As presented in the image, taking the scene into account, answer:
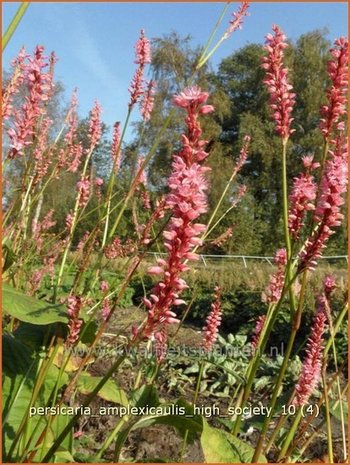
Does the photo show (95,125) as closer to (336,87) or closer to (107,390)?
(107,390)

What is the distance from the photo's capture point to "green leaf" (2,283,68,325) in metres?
1.31

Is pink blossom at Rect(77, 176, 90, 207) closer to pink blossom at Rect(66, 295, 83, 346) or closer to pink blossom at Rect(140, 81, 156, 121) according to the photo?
pink blossom at Rect(140, 81, 156, 121)

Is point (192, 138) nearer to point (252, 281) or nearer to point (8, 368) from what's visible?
point (8, 368)

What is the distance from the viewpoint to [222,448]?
4.23ft

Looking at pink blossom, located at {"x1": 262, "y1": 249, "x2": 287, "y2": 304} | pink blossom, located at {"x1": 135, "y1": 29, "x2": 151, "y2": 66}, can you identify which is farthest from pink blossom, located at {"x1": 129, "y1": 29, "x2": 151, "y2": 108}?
pink blossom, located at {"x1": 262, "y1": 249, "x2": 287, "y2": 304}

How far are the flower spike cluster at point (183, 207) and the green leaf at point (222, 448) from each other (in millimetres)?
485

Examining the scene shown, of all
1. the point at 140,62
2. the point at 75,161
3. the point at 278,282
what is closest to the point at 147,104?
the point at 140,62

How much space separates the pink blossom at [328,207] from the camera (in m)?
1.17

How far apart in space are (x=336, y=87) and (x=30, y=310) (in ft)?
2.96

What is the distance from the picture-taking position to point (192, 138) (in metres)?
0.85

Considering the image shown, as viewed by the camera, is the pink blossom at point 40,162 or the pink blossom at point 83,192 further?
the pink blossom at point 40,162

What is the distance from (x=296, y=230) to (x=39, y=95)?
73 centimetres

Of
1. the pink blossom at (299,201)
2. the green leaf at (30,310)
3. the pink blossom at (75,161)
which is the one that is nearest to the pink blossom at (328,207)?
the pink blossom at (299,201)

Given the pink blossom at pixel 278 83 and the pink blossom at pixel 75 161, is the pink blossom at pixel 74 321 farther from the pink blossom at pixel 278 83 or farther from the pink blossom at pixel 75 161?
the pink blossom at pixel 75 161
